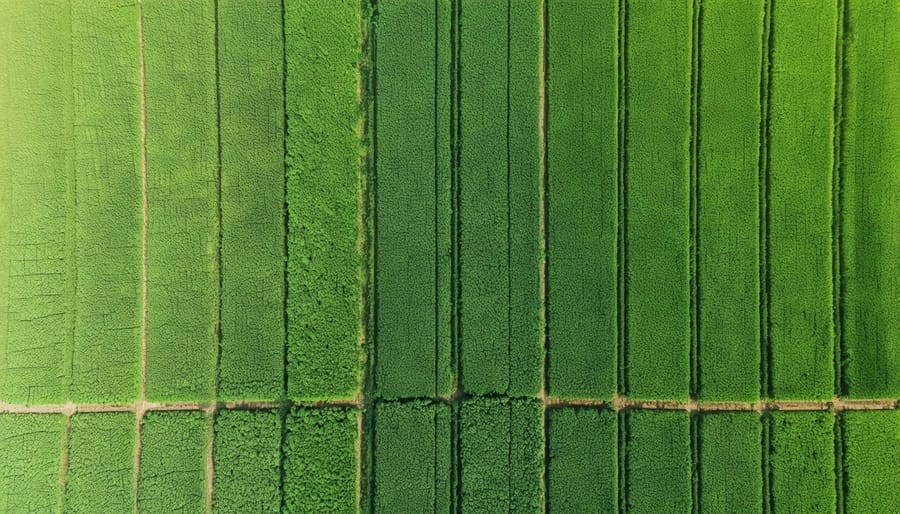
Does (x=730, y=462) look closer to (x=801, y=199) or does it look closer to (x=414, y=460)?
(x=801, y=199)

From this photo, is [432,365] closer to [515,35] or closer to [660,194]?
[660,194]

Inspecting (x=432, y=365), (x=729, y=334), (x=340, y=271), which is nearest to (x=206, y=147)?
Answer: (x=340, y=271)

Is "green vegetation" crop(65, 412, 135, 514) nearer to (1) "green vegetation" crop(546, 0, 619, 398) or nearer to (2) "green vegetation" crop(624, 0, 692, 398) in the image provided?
(1) "green vegetation" crop(546, 0, 619, 398)

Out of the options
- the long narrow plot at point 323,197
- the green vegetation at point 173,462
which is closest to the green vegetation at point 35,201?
the green vegetation at point 173,462

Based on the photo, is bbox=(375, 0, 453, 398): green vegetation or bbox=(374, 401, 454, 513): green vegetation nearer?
bbox=(374, 401, 454, 513): green vegetation

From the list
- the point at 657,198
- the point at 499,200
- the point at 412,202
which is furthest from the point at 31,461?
the point at 657,198

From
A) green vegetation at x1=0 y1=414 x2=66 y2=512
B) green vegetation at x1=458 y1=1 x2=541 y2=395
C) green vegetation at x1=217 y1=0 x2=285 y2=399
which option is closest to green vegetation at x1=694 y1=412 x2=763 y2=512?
green vegetation at x1=458 y1=1 x2=541 y2=395
